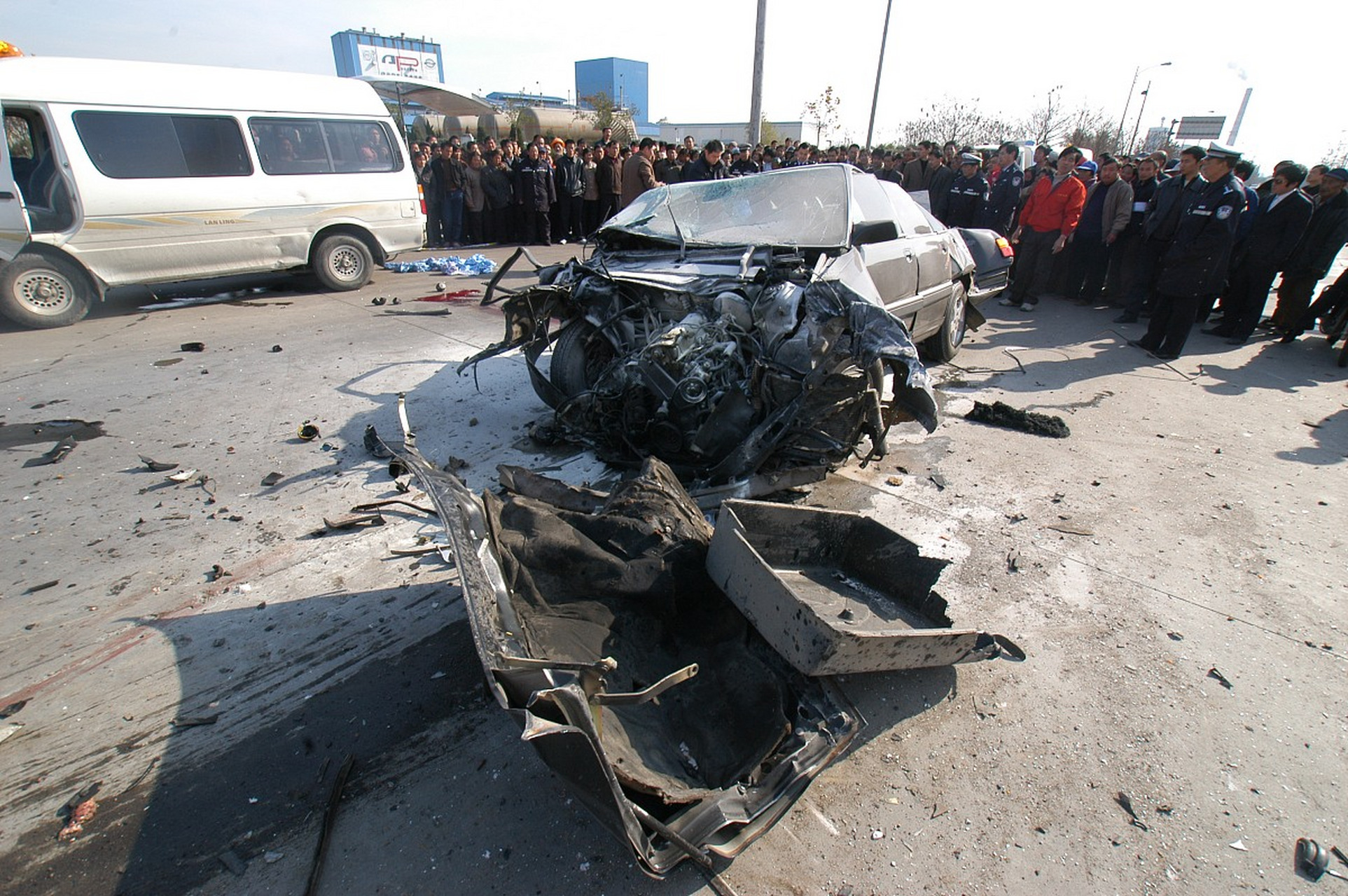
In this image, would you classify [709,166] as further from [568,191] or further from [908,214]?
[908,214]

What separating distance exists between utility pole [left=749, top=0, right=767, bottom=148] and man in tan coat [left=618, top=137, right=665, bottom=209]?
3.45m

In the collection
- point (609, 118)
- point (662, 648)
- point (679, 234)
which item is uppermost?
point (609, 118)

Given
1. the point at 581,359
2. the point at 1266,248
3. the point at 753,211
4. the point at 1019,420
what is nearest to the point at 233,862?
the point at 581,359

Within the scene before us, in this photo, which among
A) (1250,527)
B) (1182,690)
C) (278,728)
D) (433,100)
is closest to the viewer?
(278,728)

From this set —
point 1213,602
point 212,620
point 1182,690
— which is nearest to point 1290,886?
point 1182,690

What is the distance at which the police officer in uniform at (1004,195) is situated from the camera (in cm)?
915

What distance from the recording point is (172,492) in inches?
151

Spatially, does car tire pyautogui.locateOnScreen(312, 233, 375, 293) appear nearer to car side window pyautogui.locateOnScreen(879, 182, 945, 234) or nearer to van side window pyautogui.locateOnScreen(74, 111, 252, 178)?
van side window pyautogui.locateOnScreen(74, 111, 252, 178)

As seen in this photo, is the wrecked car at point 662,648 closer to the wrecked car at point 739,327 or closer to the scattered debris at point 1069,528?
the wrecked car at point 739,327

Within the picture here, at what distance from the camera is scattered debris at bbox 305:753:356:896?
1.80 metres

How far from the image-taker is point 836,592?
2875mm

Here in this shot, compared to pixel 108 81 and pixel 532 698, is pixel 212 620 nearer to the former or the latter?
pixel 532 698

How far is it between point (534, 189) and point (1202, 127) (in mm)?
29472

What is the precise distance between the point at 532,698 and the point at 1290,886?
7.40 ft
